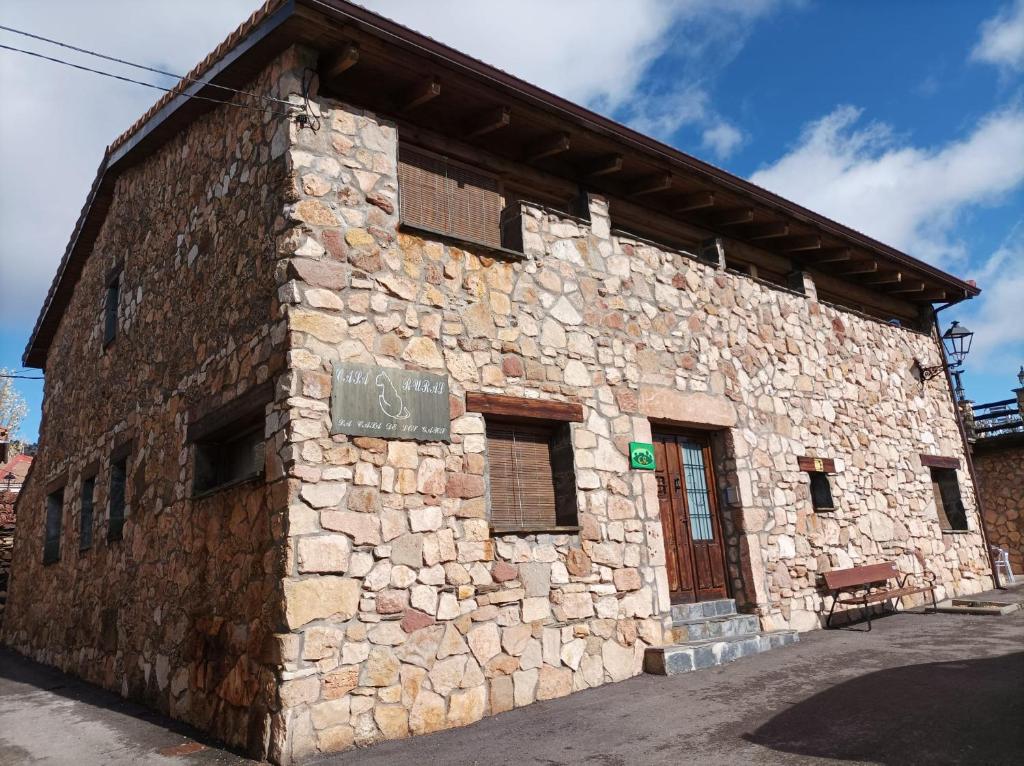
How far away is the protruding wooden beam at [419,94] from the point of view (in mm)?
6258

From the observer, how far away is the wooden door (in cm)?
736

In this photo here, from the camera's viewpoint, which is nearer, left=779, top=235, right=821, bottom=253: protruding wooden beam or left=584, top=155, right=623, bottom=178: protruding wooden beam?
left=584, top=155, right=623, bottom=178: protruding wooden beam

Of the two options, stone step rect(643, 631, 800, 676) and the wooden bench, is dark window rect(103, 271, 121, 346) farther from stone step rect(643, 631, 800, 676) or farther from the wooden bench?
the wooden bench

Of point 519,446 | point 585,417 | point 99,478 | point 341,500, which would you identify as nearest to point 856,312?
point 585,417

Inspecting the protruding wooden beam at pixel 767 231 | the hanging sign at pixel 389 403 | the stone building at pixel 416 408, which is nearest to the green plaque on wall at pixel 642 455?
the stone building at pixel 416 408

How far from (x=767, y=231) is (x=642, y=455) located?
4.48 m

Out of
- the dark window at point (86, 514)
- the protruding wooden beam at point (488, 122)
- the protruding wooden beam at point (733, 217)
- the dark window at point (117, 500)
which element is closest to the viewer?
the protruding wooden beam at point (488, 122)

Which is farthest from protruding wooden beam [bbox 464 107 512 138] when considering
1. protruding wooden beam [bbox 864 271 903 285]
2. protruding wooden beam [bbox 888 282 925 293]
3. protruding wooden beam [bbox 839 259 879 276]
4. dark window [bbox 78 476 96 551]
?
protruding wooden beam [bbox 888 282 925 293]

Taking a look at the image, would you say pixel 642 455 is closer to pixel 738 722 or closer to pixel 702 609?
pixel 702 609

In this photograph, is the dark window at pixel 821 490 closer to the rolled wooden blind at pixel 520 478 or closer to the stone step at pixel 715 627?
the stone step at pixel 715 627

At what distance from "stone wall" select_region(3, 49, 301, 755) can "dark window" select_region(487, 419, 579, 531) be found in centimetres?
188

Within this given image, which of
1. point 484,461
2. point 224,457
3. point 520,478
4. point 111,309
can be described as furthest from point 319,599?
point 111,309

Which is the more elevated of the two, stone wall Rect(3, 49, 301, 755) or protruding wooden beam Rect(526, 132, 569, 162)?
protruding wooden beam Rect(526, 132, 569, 162)

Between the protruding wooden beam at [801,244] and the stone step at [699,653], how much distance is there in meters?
5.60
